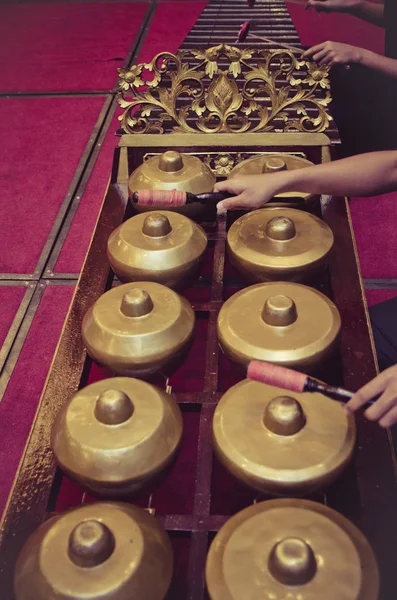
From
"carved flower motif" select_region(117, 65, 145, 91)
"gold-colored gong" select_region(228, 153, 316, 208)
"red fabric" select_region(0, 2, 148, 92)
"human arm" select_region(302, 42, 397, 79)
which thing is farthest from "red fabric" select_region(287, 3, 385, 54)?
"gold-colored gong" select_region(228, 153, 316, 208)

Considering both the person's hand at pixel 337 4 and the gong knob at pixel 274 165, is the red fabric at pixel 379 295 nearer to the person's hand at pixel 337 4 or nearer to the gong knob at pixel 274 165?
the gong knob at pixel 274 165

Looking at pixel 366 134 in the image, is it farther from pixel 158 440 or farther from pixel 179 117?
pixel 158 440

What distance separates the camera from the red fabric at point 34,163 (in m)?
2.20

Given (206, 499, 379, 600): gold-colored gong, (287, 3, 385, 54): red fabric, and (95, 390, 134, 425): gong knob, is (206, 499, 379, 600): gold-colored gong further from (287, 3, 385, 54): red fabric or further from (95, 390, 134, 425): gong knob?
(287, 3, 385, 54): red fabric

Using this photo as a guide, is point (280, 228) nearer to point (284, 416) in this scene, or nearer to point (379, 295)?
point (284, 416)

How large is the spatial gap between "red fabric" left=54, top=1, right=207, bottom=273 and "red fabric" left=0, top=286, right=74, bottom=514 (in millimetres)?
187

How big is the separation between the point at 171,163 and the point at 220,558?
0.97 metres

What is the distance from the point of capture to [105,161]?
261 centimetres

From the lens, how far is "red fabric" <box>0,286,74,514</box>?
4.91 feet

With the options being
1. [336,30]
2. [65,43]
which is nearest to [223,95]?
[336,30]

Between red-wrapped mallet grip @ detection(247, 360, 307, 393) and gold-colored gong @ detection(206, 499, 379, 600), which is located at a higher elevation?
red-wrapped mallet grip @ detection(247, 360, 307, 393)

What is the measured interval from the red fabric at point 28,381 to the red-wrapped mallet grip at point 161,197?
2.08 ft

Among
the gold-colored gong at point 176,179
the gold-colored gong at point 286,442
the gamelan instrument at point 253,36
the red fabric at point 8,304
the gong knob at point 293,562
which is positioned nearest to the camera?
the gong knob at point 293,562

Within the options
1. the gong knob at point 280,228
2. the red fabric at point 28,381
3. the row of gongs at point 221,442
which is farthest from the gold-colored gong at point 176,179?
the row of gongs at point 221,442
